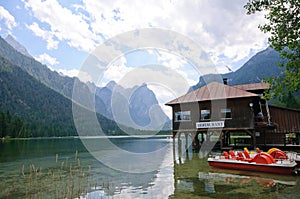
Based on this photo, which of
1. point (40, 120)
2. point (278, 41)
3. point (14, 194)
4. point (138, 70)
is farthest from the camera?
point (40, 120)

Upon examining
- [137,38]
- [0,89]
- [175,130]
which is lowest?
[175,130]

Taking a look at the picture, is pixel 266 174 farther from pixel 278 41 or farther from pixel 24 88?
pixel 24 88

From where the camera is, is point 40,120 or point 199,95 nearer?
point 199,95

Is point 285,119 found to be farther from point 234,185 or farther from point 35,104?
point 35,104

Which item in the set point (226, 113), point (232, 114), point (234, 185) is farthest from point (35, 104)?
point (234, 185)

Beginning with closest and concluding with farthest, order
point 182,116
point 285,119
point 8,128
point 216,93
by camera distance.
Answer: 1. point 216,93
2. point 182,116
3. point 285,119
4. point 8,128

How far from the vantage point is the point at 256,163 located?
13805 mm

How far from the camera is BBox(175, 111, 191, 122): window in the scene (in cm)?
2506

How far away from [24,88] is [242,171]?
158087 millimetres

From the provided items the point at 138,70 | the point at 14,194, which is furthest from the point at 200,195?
the point at 138,70

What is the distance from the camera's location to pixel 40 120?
124 metres

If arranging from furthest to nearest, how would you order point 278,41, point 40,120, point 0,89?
point 0,89, point 40,120, point 278,41

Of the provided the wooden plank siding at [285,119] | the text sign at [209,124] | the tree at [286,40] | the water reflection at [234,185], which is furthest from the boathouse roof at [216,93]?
the tree at [286,40]

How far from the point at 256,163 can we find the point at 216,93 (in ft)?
36.1
